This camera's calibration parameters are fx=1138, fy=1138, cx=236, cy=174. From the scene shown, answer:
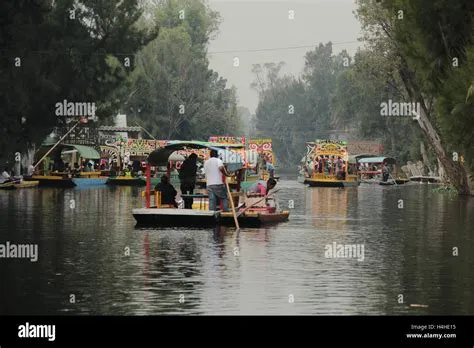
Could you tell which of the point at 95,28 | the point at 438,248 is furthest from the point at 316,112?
the point at 438,248

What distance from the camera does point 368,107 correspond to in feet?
374

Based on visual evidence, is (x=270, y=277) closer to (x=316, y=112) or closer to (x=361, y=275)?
(x=361, y=275)

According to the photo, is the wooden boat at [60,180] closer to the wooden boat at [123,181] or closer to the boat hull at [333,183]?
the wooden boat at [123,181]

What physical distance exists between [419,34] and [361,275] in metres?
29.2

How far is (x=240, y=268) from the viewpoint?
66.4 feet

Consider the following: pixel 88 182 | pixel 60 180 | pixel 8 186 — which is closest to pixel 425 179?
pixel 88 182

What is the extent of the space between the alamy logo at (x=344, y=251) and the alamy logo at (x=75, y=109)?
129 feet

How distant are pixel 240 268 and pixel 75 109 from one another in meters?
47.8

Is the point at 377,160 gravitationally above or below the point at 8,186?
above

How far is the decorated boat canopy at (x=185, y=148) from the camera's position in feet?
104

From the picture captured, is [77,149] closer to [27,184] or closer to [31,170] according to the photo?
[31,170]

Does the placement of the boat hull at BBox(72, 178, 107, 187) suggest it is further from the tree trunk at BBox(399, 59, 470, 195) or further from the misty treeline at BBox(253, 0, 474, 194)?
the tree trunk at BBox(399, 59, 470, 195)
